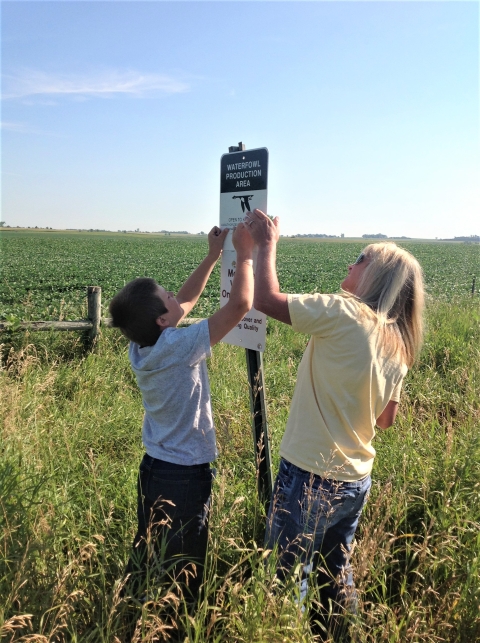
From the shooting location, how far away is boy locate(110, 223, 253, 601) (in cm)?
210

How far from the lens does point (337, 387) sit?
1985 millimetres

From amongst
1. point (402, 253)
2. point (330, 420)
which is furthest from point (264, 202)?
point (330, 420)

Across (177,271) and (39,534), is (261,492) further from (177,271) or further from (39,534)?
(177,271)

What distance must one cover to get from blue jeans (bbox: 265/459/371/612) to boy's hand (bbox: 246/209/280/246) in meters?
1.00

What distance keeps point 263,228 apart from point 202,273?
669mm

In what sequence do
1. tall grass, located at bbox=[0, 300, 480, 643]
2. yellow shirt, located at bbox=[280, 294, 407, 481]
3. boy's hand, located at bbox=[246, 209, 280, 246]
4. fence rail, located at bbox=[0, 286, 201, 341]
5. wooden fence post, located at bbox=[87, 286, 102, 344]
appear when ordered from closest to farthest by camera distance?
tall grass, located at bbox=[0, 300, 480, 643]
yellow shirt, located at bbox=[280, 294, 407, 481]
boy's hand, located at bbox=[246, 209, 280, 246]
fence rail, located at bbox=[0, 286, 201, 341]
wooden fence post, located at bbox=[87, 286, 102, 344]

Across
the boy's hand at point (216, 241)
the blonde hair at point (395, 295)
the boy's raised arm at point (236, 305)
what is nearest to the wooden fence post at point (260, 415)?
the boy's hand at point (216, 241)

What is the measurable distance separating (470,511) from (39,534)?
2291 mm

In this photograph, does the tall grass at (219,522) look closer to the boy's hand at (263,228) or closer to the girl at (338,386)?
the girl at (338,386)

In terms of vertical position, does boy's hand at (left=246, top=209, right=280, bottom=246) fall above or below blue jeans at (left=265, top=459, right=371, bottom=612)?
above

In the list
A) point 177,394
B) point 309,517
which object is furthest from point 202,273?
point 309,517

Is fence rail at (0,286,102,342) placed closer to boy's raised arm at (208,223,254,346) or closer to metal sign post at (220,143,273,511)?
metal sign post at (220,143,273,511)

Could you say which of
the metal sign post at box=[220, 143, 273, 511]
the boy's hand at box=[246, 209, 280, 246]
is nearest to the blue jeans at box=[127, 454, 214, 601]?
the metal sign post at box=[220, 143, 273, 511]

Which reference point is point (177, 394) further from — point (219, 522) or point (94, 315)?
point (94, 315)
